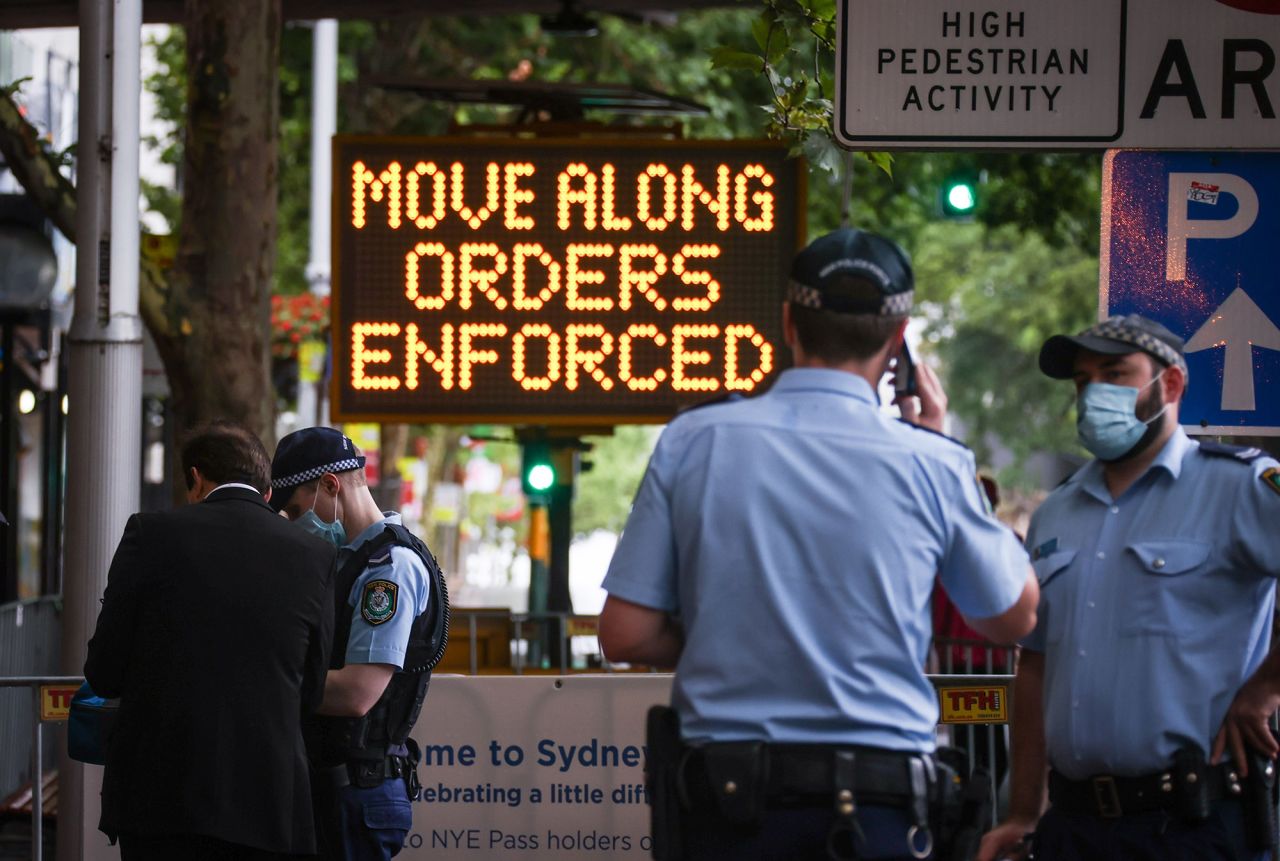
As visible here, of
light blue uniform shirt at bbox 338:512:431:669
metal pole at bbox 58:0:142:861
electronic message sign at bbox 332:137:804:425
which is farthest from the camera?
electronic message sign at bbox 332:137:804:425

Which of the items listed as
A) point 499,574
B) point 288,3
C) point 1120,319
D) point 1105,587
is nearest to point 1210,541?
point 1105,587

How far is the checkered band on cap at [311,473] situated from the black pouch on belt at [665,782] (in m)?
2.18

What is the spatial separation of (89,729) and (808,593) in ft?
8.60

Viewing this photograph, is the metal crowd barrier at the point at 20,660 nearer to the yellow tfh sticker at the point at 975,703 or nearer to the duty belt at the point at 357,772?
the yellow tfh sticker at the point at 975,703

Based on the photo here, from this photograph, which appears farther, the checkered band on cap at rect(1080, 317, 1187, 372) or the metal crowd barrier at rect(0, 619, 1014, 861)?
the metal crowd barrier at rect(0, 619, 1014, 861)

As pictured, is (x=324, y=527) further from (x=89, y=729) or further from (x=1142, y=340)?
(x=1142, y=340)

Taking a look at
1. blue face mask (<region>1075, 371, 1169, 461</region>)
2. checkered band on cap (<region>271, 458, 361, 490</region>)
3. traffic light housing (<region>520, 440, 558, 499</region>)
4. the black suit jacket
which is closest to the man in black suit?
the black suit jacket

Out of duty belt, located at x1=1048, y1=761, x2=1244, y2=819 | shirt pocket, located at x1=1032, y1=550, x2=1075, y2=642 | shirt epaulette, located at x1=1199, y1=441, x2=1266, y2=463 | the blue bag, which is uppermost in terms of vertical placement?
shirt epaulette, located at x1=1199, y1=441, x2=1266, y2=463

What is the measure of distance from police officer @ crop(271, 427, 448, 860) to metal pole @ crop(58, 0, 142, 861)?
1.96 meters

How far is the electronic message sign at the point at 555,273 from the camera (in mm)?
9609

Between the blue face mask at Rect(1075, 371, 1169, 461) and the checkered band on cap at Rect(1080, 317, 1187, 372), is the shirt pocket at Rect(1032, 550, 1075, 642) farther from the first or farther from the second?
the checkered band on cap at Rect(1080, 317, 1187, 372)

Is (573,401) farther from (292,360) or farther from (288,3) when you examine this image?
(292,360)

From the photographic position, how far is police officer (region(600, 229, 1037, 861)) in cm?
352

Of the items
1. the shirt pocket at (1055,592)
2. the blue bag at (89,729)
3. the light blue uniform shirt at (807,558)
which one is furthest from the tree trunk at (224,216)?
the light blue uniform shirt at (807,558)
